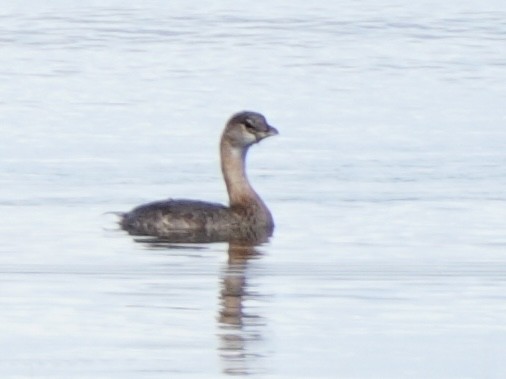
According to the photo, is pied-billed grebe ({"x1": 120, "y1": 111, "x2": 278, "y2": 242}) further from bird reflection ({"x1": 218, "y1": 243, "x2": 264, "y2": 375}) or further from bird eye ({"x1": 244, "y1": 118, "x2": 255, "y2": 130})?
→ bird reflection ({"x1": 218, "y1": 243, "x2": 264, "y2": 375})

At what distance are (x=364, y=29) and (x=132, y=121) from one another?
11313 millimetres

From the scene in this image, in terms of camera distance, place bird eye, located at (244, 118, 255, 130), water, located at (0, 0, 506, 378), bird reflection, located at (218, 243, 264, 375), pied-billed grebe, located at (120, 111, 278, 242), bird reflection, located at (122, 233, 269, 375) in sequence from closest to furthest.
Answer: bird reflection, located at (218, 243, 264, 375) → bird reflection, located at (122, 233, 269, 375) → water, located at (0, 0, 506, 378) → pied-billed grebe, located at (120, 111, 278, 242) → bird eye, located at (244, 118, 255, 130)

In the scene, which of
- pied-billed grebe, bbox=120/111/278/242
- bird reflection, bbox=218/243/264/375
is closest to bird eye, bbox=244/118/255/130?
pied-billed grebe, bbox=120/111/278/242

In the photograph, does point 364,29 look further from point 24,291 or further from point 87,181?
point 24,291

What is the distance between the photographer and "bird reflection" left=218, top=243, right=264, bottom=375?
478 inches

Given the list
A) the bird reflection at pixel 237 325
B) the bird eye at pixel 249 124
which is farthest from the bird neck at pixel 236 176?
the bird reflection at pixel 237 325

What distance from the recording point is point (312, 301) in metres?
14.2

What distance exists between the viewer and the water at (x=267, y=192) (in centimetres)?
1268

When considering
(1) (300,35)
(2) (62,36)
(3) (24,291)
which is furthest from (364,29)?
(3) (24,291)

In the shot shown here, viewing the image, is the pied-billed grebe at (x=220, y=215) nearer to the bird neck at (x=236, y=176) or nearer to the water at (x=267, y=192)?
the bird neck at (x=236, y=176)

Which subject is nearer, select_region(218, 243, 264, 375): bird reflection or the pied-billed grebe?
select_region(218, 243, 264, 375): bird reflection

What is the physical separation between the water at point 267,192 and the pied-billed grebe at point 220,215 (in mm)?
210

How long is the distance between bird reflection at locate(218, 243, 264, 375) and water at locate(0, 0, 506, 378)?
0.02 metres

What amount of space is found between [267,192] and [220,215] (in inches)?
76.2
